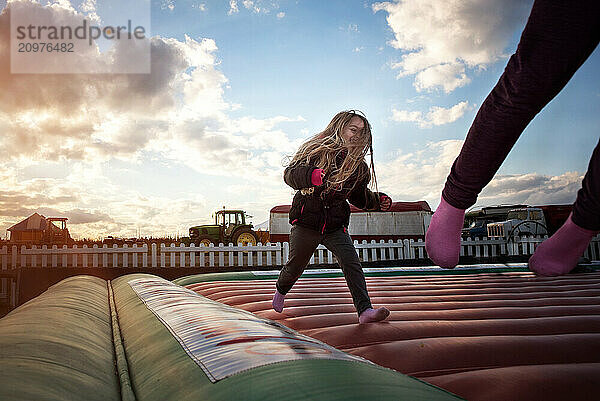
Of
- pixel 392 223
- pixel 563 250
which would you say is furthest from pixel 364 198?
pixel 392 223

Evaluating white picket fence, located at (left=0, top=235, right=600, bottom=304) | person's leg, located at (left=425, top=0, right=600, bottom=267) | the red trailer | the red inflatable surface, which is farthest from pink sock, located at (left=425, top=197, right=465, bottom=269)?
the red trailer

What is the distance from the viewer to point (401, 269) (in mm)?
4223

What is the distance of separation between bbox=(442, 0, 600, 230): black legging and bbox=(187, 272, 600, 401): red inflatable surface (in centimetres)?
43

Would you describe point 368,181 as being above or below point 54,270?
above

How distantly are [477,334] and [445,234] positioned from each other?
0.33 meters

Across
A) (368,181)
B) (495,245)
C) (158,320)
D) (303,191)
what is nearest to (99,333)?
(158,320)

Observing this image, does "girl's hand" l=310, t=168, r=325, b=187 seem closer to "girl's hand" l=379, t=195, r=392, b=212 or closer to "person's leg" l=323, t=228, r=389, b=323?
"person's leg" l=323, t=228, r=389, b=323

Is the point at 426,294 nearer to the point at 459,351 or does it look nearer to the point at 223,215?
the point at 459,351

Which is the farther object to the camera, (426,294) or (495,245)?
(495,245)

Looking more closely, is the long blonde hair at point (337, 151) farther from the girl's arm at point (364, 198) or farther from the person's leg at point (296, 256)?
the person's leg at point (296, 256)

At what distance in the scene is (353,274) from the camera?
1.96m

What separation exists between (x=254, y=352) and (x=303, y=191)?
1.25 meters

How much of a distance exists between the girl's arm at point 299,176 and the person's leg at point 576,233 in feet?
3.11

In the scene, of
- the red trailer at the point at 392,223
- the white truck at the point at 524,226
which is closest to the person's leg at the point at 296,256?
the white truck at the point at 524,226
